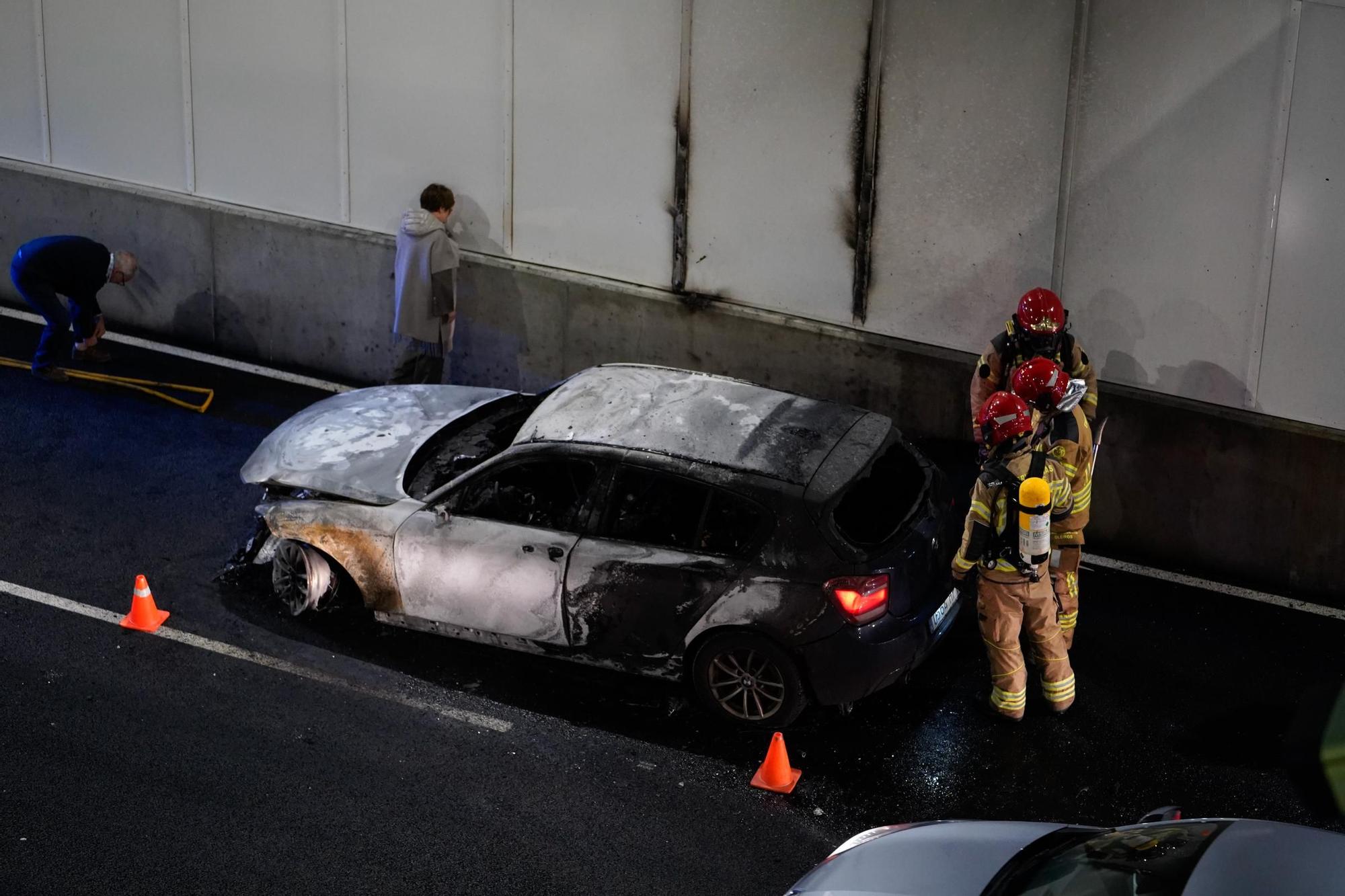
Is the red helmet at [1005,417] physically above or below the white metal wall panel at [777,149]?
below

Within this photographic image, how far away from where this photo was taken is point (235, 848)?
699 centimetres

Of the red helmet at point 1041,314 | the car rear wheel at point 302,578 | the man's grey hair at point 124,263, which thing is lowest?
the car rear wheel at point 302,578

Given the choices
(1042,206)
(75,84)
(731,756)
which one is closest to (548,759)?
(731,756)

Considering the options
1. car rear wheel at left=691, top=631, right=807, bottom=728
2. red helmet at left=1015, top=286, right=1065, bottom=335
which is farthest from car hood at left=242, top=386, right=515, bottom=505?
red helmet at left=1015, top=286, right=1065, bottom=335

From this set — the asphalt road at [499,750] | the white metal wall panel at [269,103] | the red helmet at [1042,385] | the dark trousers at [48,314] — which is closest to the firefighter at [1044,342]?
the red helmet at [1042,385]

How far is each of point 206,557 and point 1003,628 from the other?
5.11 meters

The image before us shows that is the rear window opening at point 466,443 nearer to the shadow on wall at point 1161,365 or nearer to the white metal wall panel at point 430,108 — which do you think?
the white metal wall panel at point 430,108

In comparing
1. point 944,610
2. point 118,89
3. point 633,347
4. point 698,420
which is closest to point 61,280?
point 118,89

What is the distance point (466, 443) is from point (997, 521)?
10.6 ft

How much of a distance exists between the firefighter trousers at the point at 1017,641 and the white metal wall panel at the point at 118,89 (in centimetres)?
879

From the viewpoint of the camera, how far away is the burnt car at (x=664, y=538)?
7609mm

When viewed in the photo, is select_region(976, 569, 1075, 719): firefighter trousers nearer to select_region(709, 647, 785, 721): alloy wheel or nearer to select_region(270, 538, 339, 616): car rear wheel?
select_region(709, 647, 785, 721): alloy wheel

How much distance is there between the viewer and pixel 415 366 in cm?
1183

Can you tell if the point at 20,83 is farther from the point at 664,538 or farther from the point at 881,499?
the point at 881,499
